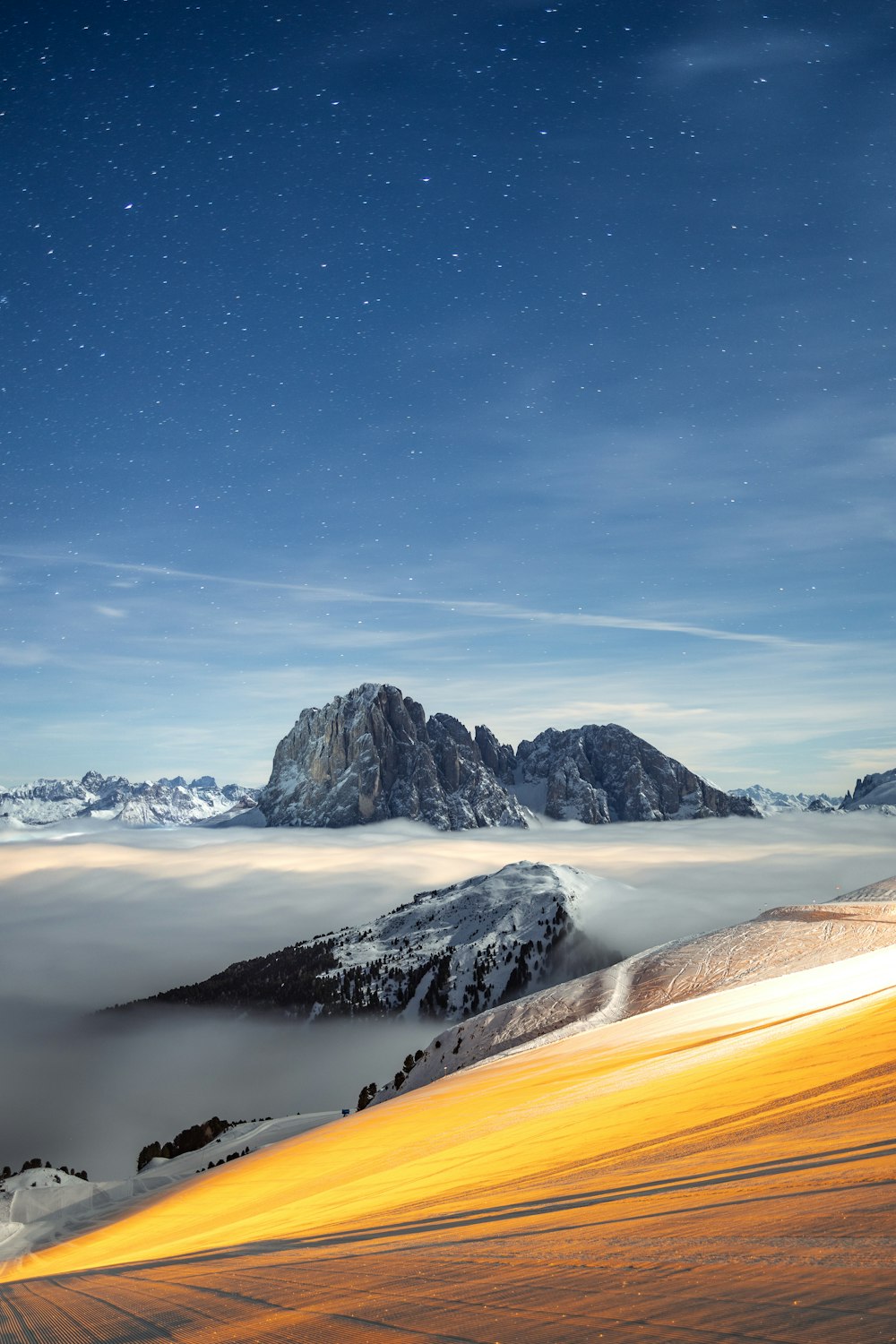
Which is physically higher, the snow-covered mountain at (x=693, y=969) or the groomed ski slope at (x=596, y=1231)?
the groomed ski slope at (x=596, y=1231)

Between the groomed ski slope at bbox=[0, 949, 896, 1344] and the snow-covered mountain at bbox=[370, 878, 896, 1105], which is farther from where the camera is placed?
the snow-covered mountain at bbox=[370, 878, 896, 1105]

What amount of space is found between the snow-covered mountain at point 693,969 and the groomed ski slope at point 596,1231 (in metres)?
17.8

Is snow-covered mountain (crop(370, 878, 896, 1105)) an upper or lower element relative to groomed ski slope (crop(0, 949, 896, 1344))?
lower

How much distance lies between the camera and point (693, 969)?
1281 inches

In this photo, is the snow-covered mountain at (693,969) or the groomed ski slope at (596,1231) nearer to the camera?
the groomed ski slope at (596,1231)

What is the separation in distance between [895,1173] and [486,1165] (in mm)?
5499

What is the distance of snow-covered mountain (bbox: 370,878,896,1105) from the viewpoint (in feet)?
93.5

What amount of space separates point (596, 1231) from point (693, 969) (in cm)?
3133

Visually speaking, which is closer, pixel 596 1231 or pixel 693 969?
pixel 596 1231

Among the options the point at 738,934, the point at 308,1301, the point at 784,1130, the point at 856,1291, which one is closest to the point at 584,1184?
the point at 784,1130

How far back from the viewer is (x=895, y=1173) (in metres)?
3.79

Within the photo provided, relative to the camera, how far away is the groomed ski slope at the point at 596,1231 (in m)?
2.82

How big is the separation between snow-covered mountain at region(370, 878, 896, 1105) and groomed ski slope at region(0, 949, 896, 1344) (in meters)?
17.8

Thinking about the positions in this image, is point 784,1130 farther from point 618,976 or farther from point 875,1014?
point 618,976
